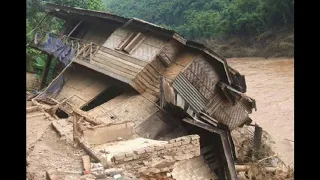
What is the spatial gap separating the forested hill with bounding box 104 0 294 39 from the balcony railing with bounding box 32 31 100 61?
24.3 metres

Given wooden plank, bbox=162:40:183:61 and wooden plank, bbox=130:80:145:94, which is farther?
wooden plank, bbox=162:40:183:61

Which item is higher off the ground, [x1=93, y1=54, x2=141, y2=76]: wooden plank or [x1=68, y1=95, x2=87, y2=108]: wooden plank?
[x1=93, y1=54, x2=141, y2=76]: wooden plank

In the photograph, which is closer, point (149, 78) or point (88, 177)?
point (88, 177)

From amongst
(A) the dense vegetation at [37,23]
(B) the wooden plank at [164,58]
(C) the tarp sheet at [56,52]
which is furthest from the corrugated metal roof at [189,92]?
(A) the dense vegetation at [37,23]

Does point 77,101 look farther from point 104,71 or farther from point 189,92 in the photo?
point 189,92

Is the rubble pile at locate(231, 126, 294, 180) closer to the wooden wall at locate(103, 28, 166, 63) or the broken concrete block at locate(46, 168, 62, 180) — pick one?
the wooden wall at locate(103, 28, 166, 63)

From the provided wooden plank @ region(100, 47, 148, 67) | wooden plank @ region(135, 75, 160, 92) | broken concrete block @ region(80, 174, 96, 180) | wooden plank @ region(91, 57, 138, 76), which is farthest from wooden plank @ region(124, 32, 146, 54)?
broken concrete block @ region(80, 174, 96, 180)

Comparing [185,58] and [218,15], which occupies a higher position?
[218,15]

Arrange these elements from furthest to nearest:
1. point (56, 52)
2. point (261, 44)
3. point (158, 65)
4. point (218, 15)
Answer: point (218, 15), point (261, 44), point (56, 52), point (158, 65)

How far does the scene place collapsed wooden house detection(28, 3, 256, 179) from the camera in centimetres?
1113

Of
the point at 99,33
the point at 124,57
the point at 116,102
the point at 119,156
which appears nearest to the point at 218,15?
the point at 99,33

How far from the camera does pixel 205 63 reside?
42.3 ft

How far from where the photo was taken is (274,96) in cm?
2409

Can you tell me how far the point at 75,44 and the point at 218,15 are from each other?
2958cm
